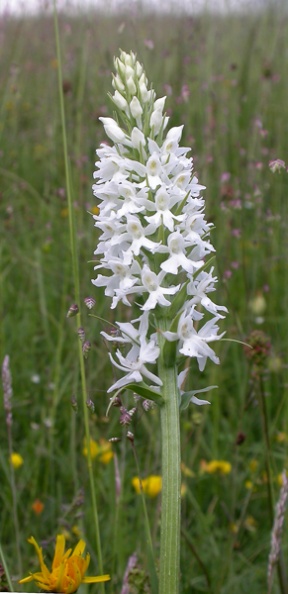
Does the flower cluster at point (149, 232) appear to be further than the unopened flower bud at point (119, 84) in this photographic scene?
No

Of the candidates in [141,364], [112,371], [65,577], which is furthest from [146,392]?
[112,371]

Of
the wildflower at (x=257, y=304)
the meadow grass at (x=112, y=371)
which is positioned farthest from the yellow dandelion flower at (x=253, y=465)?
the wildflower at (x=257, y=304)

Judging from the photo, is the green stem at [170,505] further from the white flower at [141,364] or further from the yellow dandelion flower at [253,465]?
the yellow dandelion flower at [253,465]

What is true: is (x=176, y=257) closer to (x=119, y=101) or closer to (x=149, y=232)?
(x=149, y=232)

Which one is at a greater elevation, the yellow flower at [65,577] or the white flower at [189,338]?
the white flower at [189,338]

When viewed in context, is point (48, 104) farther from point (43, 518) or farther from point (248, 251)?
point (43, 518)

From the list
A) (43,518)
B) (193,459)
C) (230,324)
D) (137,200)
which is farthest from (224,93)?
(137,200)
